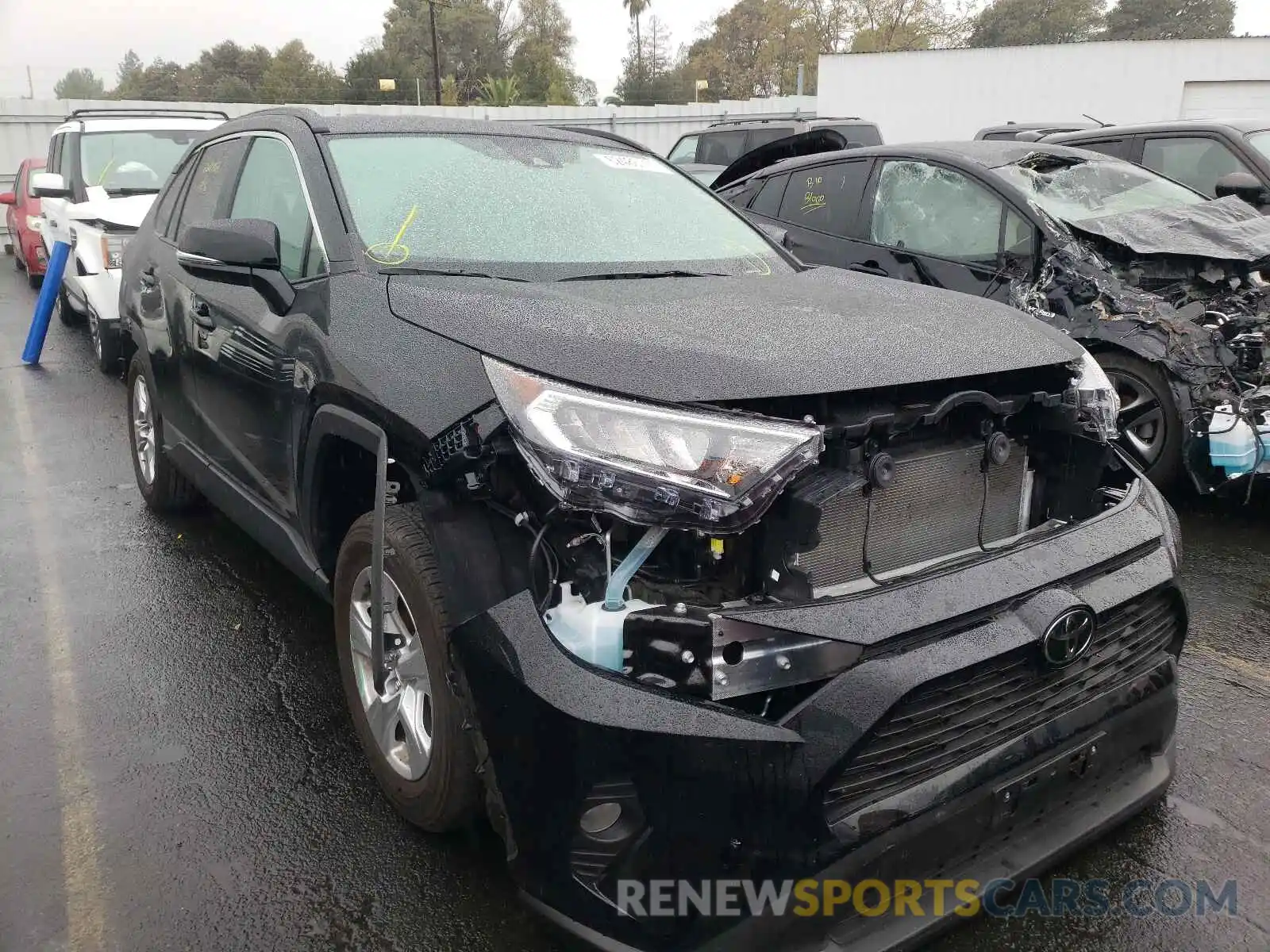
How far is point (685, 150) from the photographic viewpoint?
50.4 feet

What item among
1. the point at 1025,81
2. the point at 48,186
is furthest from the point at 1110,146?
the point at 1025,81

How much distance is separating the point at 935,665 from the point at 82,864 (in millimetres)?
2236

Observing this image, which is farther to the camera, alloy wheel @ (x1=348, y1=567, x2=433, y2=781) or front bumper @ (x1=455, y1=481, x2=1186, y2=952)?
alloy wheel @ (x1=348, y1=567, x2=433, y2=781)

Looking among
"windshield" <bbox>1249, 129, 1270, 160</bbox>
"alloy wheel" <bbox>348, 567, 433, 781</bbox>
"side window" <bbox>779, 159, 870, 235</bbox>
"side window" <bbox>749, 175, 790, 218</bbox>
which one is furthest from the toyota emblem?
"windshield" <bbox>1249, 129, 1270, 160</bbox>

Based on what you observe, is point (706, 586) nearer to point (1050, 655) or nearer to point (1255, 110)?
point (1050, 655)

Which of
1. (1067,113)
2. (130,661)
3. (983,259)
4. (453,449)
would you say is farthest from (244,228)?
(1067,113)

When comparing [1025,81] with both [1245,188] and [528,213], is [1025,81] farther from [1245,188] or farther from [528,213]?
[528,213]

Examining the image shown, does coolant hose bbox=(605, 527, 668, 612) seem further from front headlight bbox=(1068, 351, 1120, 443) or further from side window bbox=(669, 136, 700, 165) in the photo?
side window bbox=(669, 136, 700, 165)

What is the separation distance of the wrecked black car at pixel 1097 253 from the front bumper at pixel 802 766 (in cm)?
297

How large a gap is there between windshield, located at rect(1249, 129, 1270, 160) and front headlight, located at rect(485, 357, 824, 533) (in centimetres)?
713

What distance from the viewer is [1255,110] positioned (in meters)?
24.9

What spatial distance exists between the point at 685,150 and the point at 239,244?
13.0m

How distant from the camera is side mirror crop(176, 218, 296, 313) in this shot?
3.11 metres

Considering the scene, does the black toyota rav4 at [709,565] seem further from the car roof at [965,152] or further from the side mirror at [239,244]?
the car roof at [965,152]
